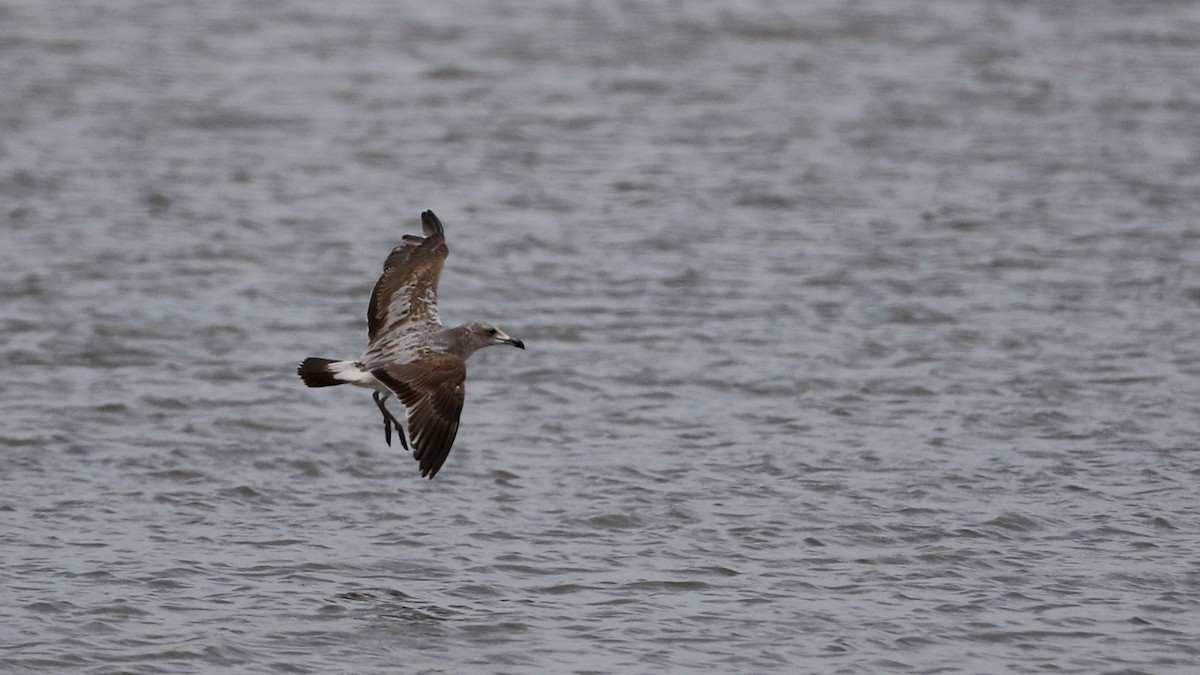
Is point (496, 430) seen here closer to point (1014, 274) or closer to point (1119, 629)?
point (1119, 629)

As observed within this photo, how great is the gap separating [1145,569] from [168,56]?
1350cm

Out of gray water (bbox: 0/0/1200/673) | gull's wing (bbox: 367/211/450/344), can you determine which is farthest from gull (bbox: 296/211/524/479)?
gray water (bbox: 0/0/1200/673)

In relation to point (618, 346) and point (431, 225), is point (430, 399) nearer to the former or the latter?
point (431, 225)

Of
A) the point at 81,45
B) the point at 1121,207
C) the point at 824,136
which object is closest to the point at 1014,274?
the point at 1121,207

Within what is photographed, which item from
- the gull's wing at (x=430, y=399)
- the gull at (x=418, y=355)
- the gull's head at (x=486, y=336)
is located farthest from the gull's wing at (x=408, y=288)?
the gull's wing at (x=430, y=399)

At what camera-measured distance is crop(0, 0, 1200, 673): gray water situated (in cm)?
758

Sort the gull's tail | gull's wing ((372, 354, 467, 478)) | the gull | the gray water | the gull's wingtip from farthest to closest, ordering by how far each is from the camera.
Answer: the gull's wingtip → the gull's tail → the gull → gull's wing ((372, 354, 467, 478)) → the gray water

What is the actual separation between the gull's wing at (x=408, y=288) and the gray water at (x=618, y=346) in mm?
790

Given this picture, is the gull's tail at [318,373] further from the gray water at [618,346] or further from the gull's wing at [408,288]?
the gull's wing at [408,288]

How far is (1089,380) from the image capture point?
10.7 meters

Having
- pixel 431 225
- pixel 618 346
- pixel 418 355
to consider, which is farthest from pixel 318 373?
pixel 618 346

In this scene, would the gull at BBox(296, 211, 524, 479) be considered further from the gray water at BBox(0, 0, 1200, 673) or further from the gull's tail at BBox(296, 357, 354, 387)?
the gray water at BBox(0, 0, 1200, 673)

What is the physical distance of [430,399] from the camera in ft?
26.0

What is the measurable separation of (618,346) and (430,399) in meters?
3.59
